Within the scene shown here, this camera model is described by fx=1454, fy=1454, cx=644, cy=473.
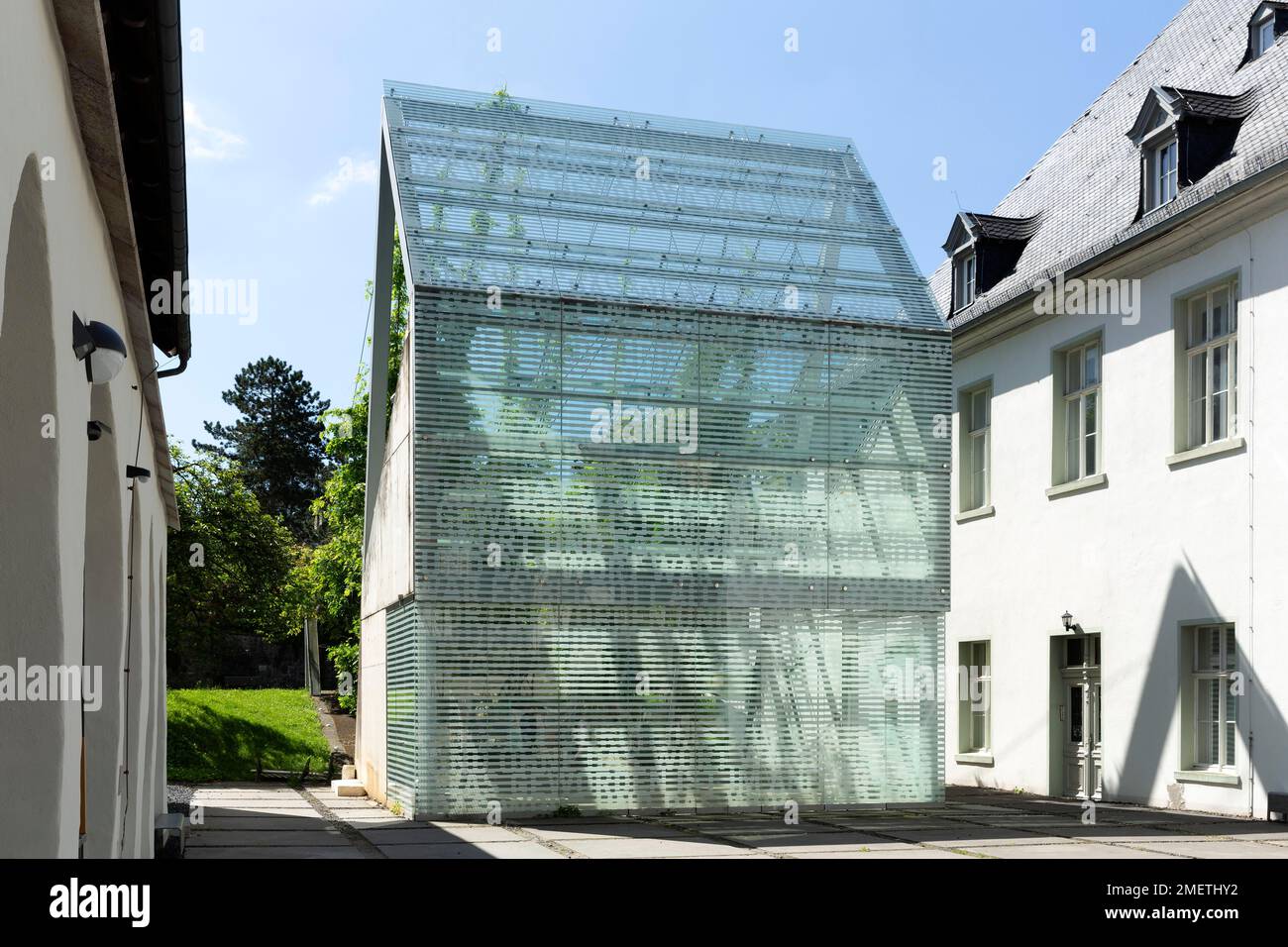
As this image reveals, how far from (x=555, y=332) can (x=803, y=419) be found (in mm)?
3313

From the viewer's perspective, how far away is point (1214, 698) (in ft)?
61.7

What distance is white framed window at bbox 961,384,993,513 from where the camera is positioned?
25.2 meters

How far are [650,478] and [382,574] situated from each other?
510 centimetres

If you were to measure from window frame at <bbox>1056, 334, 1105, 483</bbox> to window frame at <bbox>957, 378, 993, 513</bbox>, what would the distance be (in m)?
2.30

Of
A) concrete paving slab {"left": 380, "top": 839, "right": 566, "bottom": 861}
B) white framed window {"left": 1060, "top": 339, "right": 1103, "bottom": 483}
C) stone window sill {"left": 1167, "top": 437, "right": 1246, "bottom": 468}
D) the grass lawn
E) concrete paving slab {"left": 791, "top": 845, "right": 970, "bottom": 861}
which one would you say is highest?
white framed window {"left": 1060, "top": 339, "right": 1103, "bottom": 483}

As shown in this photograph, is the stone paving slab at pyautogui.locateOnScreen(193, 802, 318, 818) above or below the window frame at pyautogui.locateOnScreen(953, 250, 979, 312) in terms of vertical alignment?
below

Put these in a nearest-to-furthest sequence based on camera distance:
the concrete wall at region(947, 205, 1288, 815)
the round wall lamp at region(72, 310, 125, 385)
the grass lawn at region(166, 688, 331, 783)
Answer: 1. the round wall lamp at region(72, 310, 125, 385)
2. the concrete wall at region(947, 205, 1288, 815)
3. the grass lawn at region(166, 688, 331, 783)

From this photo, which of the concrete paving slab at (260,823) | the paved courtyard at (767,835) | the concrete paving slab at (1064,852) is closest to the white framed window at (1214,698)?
the paved courtyard at (767,835)

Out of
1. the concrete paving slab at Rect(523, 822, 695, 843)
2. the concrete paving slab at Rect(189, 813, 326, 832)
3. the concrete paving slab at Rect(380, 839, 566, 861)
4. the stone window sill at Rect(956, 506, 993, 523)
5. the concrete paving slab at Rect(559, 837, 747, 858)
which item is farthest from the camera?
the stone window sill at Rect(956, 506, 993, 523)

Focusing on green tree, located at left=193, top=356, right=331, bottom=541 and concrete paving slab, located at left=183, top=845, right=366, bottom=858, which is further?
green tree, located at left=193, top=356, right=331, bottom=541

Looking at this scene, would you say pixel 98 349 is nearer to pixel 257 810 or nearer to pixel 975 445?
pixel 257 810

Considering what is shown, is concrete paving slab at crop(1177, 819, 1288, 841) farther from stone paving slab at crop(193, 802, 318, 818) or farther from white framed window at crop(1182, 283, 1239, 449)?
stone paving slab at crop(193, 802, 318, 818)

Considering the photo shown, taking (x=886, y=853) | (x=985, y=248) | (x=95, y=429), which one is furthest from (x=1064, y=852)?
(x=985, y=248)

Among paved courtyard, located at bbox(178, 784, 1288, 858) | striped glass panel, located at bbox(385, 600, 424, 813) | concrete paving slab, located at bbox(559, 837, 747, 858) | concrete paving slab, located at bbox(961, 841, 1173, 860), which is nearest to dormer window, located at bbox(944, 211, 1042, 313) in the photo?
paved courtyard, located at bbox(178, 784, 1288, 858)
